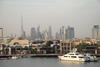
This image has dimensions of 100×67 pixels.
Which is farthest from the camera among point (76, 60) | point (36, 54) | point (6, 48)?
point (6, 48)

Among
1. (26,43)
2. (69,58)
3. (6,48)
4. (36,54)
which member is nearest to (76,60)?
(69,58)

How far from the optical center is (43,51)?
107 feet

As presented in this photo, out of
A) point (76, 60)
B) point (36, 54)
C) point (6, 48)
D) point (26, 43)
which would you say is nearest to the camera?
point (76, 60)

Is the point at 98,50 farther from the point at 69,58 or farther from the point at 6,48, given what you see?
the point at 69,58

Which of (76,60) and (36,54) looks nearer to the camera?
(76,60)

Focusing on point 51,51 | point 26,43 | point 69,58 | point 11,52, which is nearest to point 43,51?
point 51,51

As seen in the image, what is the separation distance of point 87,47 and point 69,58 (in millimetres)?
10283

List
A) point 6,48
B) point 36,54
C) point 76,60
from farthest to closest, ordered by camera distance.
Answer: point 6,48 < point 36,54 < point 76,60

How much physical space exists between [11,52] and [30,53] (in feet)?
5.08

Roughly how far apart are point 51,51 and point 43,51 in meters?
0.66

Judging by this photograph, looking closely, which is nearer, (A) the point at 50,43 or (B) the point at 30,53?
(B) the point at 30,53

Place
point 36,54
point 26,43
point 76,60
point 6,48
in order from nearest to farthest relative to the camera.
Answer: point 76,60 < point 36,54 < point 6,48 < point 26,43

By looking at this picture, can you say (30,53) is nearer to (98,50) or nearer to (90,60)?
(98,50)

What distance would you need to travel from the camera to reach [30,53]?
3206 cm
